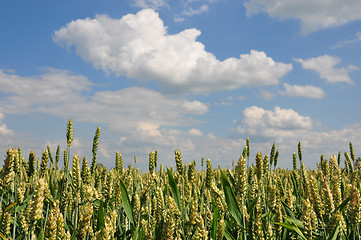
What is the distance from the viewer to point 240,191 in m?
2.35

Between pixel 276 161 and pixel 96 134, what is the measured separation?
3061 millimetres

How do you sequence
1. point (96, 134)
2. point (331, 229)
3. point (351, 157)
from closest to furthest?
point (331, 229), point (96, 134), point (351, 157)

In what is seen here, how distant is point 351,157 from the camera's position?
7.04 m

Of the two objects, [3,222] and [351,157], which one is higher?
[351,157]

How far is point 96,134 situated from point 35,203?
1.95 meters

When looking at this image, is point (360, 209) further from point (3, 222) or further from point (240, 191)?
point (3, 222)

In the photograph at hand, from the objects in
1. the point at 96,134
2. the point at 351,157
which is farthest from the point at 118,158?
the point at 351,157

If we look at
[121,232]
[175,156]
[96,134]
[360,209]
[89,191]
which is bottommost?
[121,232]

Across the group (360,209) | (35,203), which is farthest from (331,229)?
(35,203)

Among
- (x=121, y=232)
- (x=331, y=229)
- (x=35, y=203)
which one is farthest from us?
(x=121, y=232)

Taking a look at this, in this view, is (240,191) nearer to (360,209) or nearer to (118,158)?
(360,209)

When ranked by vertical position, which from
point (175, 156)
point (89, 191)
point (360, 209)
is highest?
point (175, 156)

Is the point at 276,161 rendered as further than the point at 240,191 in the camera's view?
Yes

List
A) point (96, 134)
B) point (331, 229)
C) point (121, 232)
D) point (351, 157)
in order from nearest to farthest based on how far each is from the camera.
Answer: point (331, 229)
point (121, 232)
point (96, 134)
point (351, 157)
